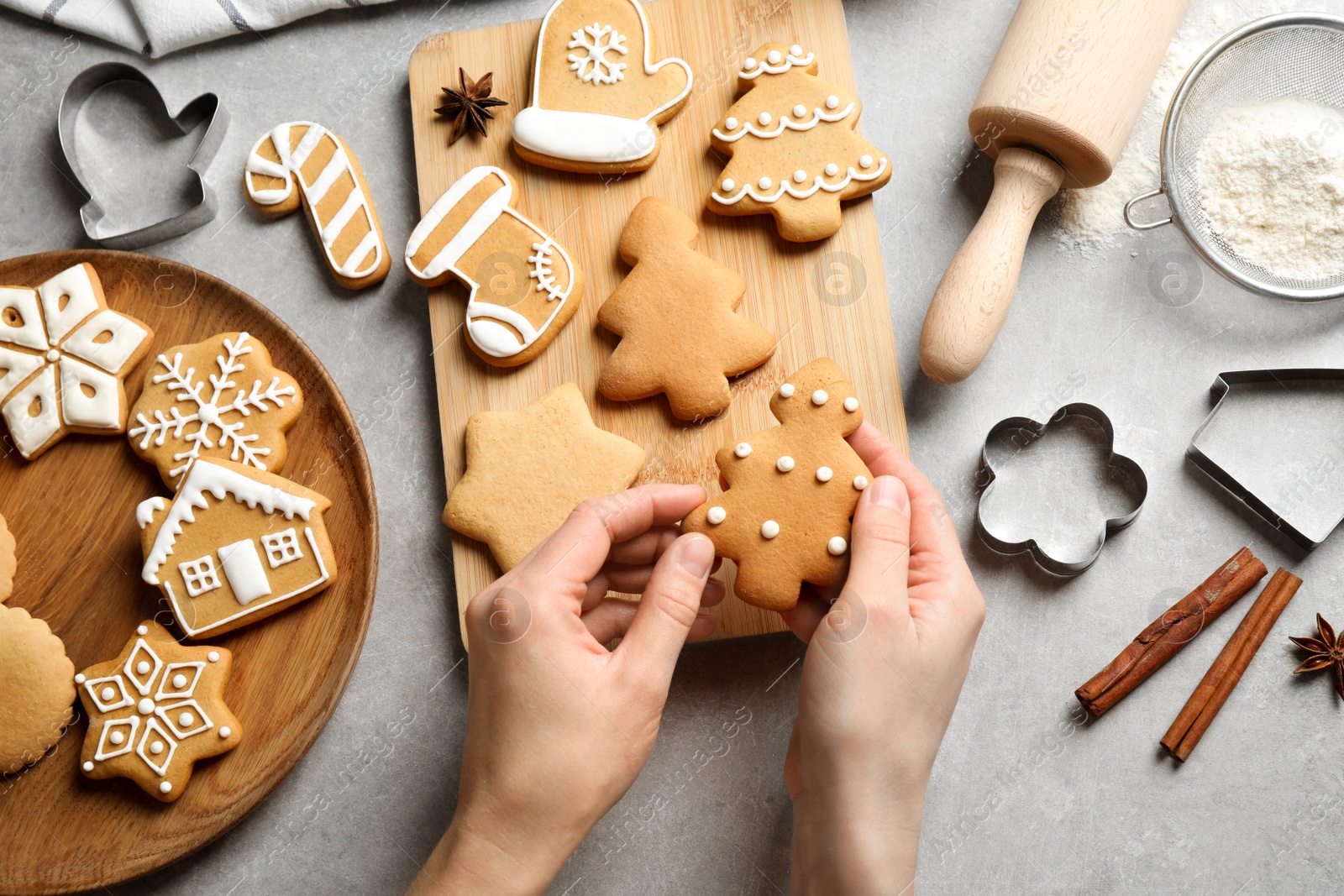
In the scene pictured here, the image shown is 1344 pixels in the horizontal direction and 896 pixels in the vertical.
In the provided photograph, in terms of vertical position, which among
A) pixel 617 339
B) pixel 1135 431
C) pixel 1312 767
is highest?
pixel 617 339

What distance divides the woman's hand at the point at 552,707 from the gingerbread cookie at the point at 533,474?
289 mm

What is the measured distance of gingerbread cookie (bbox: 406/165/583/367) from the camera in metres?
2.12

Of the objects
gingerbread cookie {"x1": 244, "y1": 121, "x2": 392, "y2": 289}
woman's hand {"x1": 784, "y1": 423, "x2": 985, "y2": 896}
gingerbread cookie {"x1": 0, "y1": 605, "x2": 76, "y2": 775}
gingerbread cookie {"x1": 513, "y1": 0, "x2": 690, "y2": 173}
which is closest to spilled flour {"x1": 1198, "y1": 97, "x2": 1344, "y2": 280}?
woman's hand {"x1": 784, "y1": 423, "x2": 985, "y2": 896}

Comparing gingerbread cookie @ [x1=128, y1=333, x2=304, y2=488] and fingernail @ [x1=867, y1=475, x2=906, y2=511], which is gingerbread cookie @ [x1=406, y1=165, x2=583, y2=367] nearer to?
gingerbread cookie @ [x1=128, y1=333, x2=304, y2=488]

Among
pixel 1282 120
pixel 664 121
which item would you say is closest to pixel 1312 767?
pixel 1282 120

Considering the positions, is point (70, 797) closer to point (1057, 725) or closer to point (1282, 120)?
point (1057, 725)

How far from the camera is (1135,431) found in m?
2.21

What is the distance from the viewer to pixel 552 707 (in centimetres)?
165

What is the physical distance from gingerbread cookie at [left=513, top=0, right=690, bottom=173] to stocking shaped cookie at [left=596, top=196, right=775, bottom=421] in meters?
0.21

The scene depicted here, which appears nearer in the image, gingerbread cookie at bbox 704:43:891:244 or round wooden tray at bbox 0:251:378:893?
round wooden tray at bbox 0:251:378:893

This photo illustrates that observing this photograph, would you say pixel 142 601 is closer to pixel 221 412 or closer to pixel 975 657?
pixel 221 412

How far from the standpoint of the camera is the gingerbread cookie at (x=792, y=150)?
6.97 ft

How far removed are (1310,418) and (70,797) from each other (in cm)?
298

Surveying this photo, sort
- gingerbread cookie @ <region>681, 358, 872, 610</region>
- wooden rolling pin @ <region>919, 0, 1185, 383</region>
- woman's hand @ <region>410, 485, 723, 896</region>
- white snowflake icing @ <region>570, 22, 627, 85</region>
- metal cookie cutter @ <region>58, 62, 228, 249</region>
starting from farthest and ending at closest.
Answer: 1. metal cookie cutter @ <region>58, 62, 228, 249</region>
2. white snowflake icing @ <region>570, 22, 627, 85</region>
3. wooden rolling pin @ <region>919, 0, 1185, 383</region>
4. gingerbread cookie @ <region>681, 358, 872, 610</region>
5. woman's hand @ <region>410, 485, 723, 896</region>
